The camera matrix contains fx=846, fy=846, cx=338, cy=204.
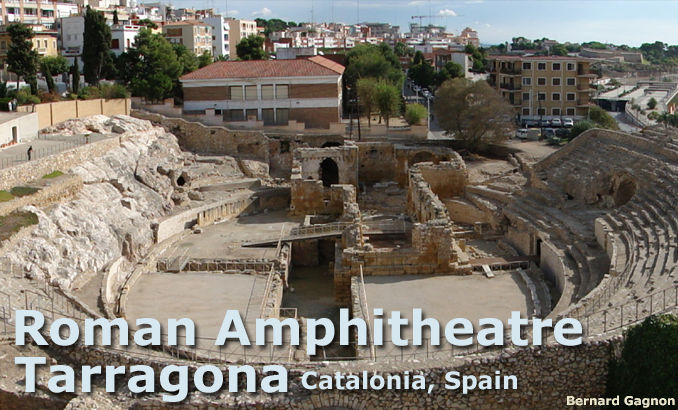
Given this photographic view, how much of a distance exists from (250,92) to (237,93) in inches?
32.0

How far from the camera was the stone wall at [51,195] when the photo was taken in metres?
28.9

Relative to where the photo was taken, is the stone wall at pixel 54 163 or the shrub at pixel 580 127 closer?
the stone wall at pixel 54 163

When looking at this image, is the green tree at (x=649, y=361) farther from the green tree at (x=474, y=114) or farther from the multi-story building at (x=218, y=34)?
the multi-story building at (x=218, y=34)

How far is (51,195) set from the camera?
3145cm

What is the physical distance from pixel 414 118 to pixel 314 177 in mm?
11226

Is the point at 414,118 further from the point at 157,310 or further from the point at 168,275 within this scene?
the point at 157,310

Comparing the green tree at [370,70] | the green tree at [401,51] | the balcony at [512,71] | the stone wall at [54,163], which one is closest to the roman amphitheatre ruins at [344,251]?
the stone wall at [54,163]

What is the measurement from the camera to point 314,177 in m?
44.8

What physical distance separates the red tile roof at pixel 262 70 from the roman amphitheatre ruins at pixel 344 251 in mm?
6462

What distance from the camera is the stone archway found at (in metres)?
47.1

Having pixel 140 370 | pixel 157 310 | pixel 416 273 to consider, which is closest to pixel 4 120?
pixel 157 310

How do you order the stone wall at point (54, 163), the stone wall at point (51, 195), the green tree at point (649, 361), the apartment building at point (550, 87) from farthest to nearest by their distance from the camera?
the apartment building at point (550, 87) < the stone wall at point (54, 163) < the stone wall at point (51, 195) < the green tree at point (649, 361)

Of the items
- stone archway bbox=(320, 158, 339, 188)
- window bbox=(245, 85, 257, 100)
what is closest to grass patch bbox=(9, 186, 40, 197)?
stone archway bbox=(320, 158, 339, 188)

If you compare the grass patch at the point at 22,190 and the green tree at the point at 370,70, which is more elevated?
the green tree at the point at 370,70
